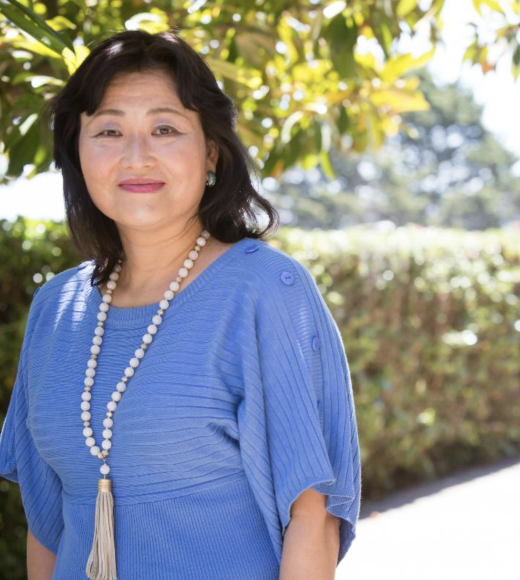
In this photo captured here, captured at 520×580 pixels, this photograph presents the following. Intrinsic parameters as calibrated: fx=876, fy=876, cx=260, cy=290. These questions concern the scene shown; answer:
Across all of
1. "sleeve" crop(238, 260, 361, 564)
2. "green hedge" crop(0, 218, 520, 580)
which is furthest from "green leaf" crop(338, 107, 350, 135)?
"sleeve" crop(238, 260, 361, 564)

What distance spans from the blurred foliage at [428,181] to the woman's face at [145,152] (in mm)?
37322

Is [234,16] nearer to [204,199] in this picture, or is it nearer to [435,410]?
[204,199]

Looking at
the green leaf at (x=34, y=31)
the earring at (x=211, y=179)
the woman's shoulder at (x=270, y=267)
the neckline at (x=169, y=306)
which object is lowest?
the neckline at (x=169, y=306)

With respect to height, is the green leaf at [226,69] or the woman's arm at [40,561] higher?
the green leaf at [226,69]

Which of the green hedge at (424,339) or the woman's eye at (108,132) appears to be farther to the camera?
the green hedge at (424,339)

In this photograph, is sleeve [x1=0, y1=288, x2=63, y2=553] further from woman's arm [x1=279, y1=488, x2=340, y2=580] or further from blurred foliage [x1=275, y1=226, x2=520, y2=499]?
blurred foliage [x1=275, y1=226, x2=520, y2=499]

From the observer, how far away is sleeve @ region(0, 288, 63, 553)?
2.18 meters

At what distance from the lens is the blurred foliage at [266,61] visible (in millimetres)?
2705

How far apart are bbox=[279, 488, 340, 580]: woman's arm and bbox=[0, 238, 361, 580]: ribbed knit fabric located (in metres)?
0.03

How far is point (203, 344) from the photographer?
1.84 m

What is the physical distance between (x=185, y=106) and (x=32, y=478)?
100 centimetres

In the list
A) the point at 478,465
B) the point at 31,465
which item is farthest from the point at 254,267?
the point at 478,465

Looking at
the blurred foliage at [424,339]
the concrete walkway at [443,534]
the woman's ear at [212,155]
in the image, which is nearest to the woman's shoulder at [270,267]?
the woman's ear at [212,155]

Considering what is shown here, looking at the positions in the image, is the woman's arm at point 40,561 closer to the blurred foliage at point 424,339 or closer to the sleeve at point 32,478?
the sleeve at point 32,478
